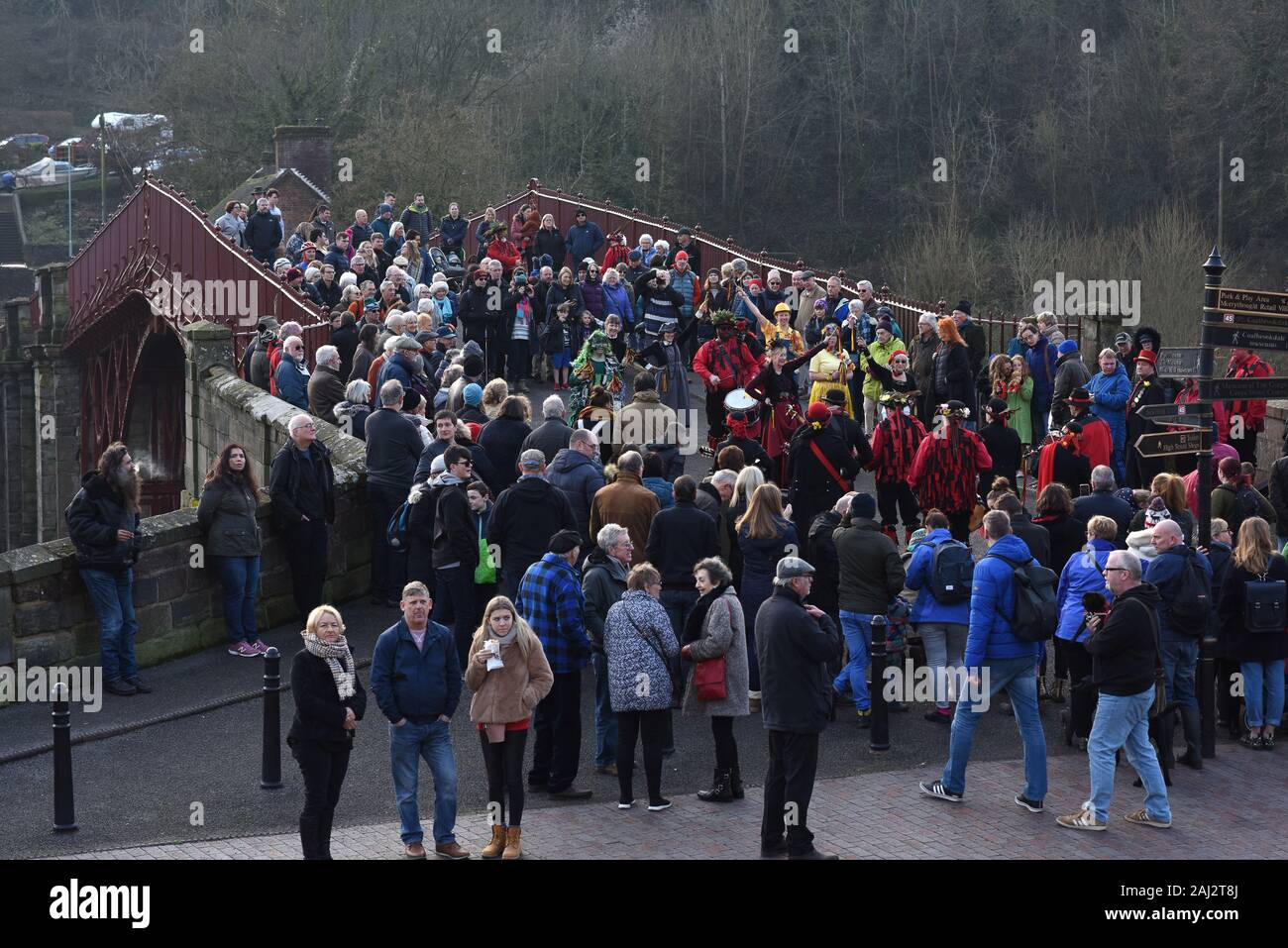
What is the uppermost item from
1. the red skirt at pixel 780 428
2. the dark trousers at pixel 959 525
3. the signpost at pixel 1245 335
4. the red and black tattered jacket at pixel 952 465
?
the signpost at pixel 1245 335

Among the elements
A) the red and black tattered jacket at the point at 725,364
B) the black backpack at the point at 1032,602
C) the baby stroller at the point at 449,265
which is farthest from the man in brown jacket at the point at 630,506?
the baby stroller at the point at 449,265

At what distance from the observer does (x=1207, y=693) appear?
12.0m

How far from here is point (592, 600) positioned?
11.1m

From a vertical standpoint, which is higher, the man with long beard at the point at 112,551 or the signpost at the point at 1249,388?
the signpost at the point at 1249,388

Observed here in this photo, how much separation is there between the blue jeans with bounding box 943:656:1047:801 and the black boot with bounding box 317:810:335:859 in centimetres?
367

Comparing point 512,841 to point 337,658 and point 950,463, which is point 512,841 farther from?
point 950,463

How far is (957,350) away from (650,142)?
1742 inches

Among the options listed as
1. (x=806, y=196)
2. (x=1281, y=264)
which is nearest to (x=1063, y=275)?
(x=1281, y=264)

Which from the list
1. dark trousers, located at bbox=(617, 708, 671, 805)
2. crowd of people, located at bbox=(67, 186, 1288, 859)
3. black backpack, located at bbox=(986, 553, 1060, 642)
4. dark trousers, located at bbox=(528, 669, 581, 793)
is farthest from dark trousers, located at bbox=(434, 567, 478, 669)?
black backpack, located at bbox=(986, 553, 1060, 642)

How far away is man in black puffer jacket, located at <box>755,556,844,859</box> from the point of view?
9.88 meters

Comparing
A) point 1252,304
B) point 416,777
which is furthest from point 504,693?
point 1252,304

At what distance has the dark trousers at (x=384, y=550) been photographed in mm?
14977

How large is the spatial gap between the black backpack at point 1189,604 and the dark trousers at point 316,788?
17.9ft

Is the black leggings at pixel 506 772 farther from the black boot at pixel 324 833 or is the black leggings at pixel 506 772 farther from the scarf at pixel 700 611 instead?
the scarf at pixel 700 611
